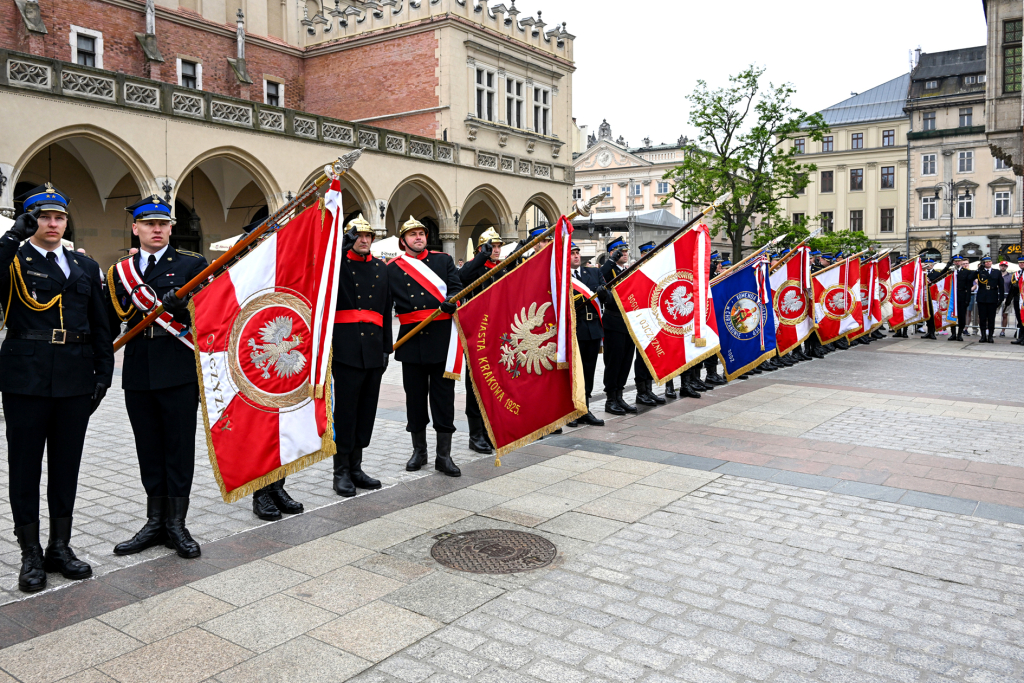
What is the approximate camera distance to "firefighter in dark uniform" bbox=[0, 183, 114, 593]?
4.27 meters

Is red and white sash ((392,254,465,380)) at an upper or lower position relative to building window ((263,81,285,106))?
lower

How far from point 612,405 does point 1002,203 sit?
Result: 68251 millimetres

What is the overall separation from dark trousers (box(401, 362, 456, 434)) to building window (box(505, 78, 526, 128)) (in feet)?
A: 93.7

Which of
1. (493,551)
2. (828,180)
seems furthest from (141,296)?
(828,180)

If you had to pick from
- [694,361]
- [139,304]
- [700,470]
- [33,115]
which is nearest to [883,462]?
[700,470]

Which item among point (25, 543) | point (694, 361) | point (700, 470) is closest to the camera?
point (25, 543)

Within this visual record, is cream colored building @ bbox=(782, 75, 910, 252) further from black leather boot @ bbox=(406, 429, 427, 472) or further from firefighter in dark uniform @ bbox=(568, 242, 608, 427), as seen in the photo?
black leather boot @ bbox=(406, 429, 427, 472)

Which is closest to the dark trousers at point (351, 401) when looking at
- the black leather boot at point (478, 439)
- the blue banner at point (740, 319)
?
the black leather boot at point (478, 439)

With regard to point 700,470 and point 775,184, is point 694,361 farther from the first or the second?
point 775,184

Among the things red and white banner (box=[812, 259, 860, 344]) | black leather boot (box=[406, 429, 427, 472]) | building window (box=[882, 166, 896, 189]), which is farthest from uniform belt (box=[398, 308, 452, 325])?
building window (box=[882, 166, 896, 189])

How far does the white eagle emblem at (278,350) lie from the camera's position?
505 cm

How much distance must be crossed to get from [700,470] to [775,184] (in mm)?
34011

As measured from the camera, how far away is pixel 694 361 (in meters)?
9.88

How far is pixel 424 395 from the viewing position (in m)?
7.24
